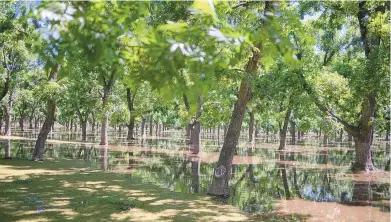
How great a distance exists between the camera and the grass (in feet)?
32.3

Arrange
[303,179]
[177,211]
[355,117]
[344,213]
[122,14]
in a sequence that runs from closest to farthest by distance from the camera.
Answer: [122,14] → [177,211] → [344,213] → [303,179] → [355,117]

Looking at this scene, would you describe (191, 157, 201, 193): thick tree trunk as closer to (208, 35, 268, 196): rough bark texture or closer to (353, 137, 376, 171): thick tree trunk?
(208, 35, 268, 196): rough bark texture

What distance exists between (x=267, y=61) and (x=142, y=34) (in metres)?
1.58

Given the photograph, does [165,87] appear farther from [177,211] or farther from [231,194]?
[231,194]

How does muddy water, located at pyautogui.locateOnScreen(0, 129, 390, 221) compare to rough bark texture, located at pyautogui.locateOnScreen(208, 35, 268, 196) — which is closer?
muddy water, located at pyautogui.locateOnScreen(0, 129, 390, 221)

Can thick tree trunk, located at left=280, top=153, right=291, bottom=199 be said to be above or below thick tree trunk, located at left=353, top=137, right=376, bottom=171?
below

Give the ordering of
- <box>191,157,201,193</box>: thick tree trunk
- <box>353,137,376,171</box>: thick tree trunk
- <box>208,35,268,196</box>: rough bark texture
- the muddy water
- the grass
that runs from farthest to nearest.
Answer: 1. <box>353,137,376,171</box>: thick tree trunk
2. <box>191,157,201,193</box>: thick tree trunk
3. <box>208,35,268,196</box>: rough bark texture
4. the muddy water
5. the grass

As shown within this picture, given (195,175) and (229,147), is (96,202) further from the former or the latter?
(195,175)

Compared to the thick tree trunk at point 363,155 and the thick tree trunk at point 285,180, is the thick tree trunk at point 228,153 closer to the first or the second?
the thick tree trunk at point 285,180

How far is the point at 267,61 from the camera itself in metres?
4.21

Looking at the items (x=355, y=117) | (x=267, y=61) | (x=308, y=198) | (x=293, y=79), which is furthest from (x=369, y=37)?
(x=267, y=61)

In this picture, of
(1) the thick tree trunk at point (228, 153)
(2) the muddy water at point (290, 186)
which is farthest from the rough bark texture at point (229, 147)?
(2) the muddy water at point (290, 186)

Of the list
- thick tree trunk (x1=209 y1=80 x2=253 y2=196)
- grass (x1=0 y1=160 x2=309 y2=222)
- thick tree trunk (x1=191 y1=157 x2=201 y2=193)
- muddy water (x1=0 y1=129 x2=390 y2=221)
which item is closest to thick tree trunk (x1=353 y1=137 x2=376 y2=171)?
muddy water (x1=0 y1=129 x2=390 y2=221)

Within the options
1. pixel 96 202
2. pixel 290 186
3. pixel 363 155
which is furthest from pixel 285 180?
pixel 96 202
